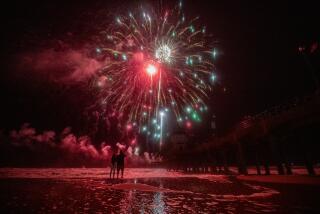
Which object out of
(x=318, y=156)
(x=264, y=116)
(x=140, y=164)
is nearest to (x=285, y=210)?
(x=264, y=116)

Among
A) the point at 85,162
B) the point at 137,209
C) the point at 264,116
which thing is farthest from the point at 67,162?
the point at 137,209

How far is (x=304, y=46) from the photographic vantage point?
2962 cm

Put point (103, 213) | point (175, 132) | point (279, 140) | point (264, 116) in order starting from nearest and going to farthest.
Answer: point (103, 213) → point (279, 140) → point (264, 116) → point (175, 132)

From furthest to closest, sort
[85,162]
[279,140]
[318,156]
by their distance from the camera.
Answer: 1. [85,162]
2. [318,156]
3. [279,140]

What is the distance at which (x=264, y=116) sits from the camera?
24594mm

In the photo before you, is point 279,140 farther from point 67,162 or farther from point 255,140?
point 67,162

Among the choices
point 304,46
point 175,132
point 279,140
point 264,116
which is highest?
point 175,132

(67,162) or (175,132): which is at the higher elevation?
(175,132)

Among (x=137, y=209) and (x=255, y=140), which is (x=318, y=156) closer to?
(x=255, y=140)

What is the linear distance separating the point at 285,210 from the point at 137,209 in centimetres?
405

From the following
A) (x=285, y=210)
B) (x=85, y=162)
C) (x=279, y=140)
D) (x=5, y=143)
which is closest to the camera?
(x=285, y=210)

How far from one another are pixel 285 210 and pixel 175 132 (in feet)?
392

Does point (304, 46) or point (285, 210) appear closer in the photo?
point (285, 210)

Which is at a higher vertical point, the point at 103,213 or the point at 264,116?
the point at 264,116
